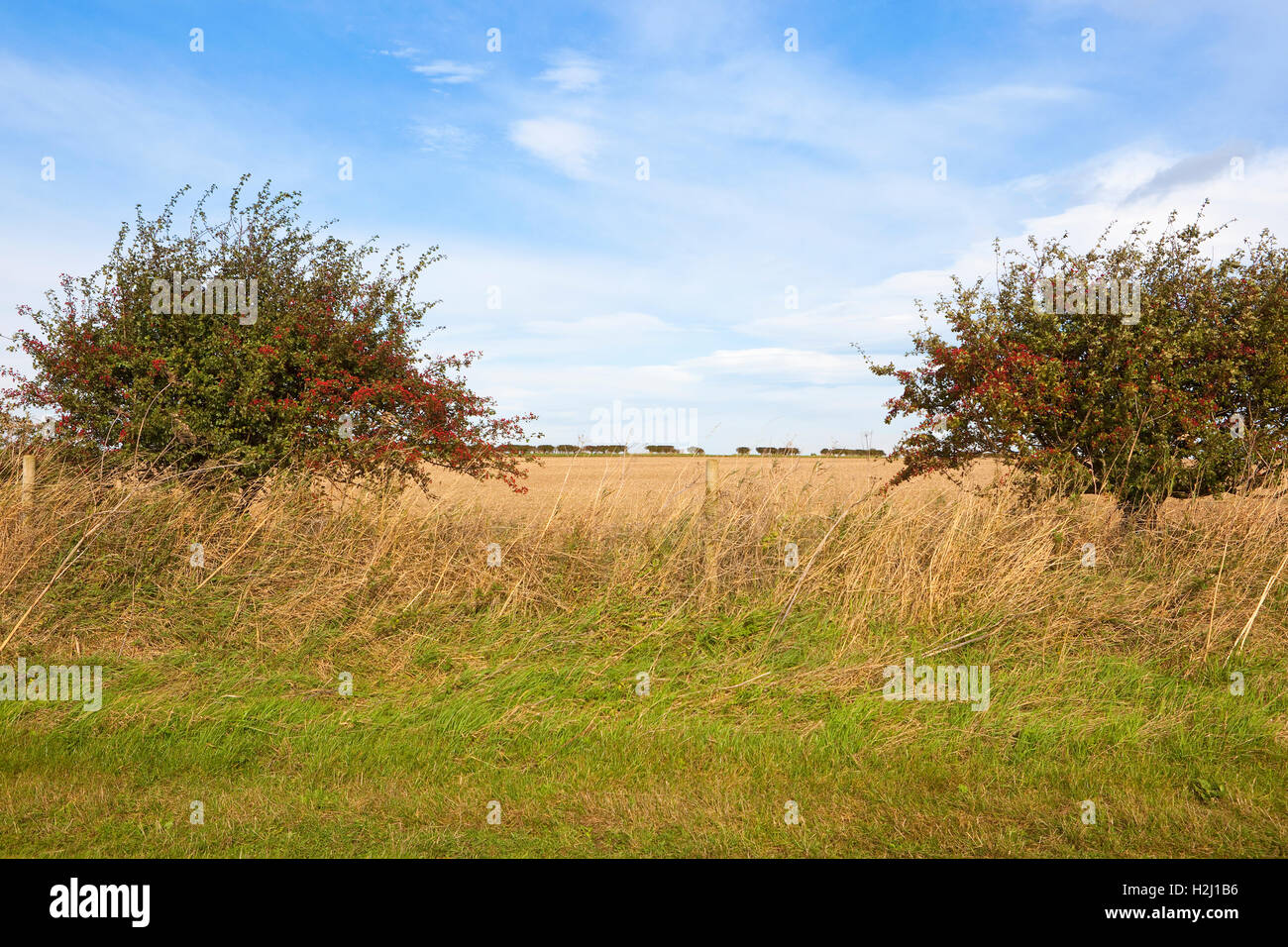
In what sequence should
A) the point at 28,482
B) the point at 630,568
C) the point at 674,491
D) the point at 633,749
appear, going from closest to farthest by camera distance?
the point at 633,749 < the point at 630,568 < the point at 28,482 < the point at 674,491

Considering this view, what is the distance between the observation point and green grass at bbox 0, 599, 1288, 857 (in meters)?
4.49

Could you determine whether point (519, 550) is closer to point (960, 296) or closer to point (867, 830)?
point (867, 830)

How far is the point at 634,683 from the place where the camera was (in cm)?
635

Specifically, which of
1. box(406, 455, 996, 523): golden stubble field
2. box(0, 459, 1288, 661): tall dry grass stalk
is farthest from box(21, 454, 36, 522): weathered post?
box(406, 455, 996, 523): golden stubble field

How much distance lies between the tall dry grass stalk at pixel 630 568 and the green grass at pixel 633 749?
23 cm
